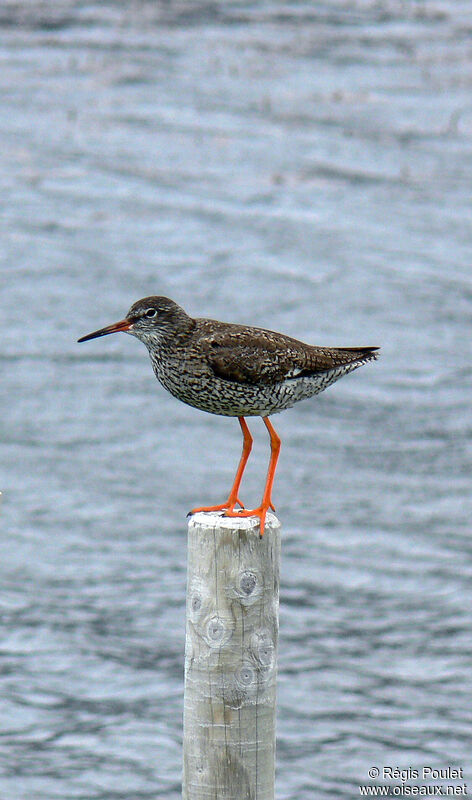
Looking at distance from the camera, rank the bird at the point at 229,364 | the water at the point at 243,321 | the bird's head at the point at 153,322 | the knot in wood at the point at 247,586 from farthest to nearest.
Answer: the water at the point at 243,321 < the bird's head at the point at 153,322 < the bird at the point at 229,364 < the knot in wood at the point at 247,586

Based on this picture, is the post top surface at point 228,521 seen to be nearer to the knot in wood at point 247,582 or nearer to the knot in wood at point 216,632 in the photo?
the knot in wood at point 247,582

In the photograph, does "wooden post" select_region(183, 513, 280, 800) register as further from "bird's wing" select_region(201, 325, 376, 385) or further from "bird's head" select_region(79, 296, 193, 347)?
"bird's head" select_region(79, 296, 193, 347)

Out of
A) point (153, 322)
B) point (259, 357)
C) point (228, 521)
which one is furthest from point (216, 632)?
point (153, 322)

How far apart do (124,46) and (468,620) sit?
2348cm

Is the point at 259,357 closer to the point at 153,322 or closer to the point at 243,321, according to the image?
the point at 153,322

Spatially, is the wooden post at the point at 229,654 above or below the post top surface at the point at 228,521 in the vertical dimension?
below

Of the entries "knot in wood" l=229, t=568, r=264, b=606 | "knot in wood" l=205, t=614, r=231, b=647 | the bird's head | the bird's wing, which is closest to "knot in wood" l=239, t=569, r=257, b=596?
"knot in wood" l=229, t=568, r=264, b=606

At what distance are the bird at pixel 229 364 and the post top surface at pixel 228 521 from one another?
18.9 inches

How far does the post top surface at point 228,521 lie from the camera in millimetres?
6410

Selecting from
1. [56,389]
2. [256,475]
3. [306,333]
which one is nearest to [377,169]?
[306,333]

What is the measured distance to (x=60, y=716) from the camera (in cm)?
1167

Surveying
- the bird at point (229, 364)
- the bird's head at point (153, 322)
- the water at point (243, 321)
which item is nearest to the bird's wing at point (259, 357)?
the bird at point (229, 364)

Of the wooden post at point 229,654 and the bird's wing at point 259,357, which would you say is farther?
the bird's wing at point 259,357

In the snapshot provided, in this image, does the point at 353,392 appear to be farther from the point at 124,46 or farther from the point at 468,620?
the point at 124,46
